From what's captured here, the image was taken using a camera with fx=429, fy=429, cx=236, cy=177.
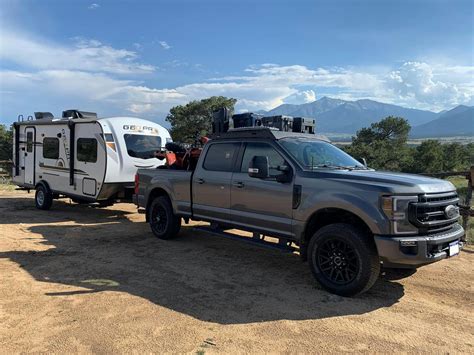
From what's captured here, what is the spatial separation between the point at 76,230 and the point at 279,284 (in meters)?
5.43

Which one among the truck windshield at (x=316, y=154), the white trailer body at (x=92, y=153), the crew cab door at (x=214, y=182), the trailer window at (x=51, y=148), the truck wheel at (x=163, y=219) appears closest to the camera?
the truck windshield at (x=316, y=154)

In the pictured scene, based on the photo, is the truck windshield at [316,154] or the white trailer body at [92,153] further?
the white trailer body at [92,153]

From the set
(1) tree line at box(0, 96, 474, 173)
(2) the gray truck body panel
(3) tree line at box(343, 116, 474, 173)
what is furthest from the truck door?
(3) tree line at box(343, 116, 474, 173)

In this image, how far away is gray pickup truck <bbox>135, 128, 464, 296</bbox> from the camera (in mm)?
4781

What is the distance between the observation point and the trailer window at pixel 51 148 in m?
11.8

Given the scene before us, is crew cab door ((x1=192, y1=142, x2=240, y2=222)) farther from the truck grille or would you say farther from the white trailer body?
the white trailer body

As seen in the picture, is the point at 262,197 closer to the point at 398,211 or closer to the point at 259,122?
the point at 398,211

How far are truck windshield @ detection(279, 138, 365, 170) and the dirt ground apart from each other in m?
1.60

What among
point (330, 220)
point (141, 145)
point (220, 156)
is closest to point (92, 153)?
point (141, 145)

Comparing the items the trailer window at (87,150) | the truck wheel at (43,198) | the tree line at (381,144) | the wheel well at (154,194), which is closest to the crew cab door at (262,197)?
the wheel well at (154,194)

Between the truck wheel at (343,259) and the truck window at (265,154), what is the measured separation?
3.71 feet

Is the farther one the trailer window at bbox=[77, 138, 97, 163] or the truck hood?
the trailer window at bbox=[77, 138, 97, 163]

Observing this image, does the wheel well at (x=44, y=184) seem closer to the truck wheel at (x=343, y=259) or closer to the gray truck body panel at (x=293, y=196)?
the gray truck body panel at (x=293, y=196)

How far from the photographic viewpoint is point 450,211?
16.8 feet
